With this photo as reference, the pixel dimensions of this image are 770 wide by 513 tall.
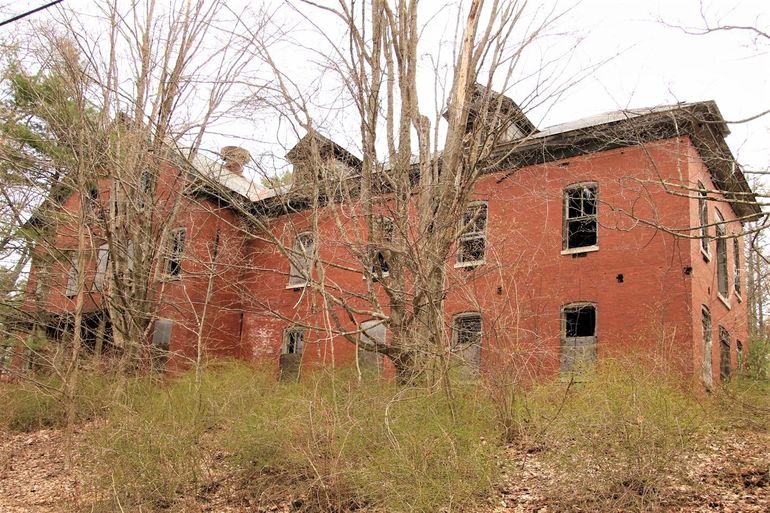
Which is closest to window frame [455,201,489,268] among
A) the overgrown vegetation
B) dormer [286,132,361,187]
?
dormer [286,132,361,187]

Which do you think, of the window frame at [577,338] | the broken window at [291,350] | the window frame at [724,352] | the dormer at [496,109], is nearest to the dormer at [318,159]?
the dormer at [496,109]

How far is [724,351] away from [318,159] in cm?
1289

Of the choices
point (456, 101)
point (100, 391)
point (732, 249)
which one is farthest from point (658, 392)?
point (732, 249)

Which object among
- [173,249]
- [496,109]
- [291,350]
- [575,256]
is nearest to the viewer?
[496,109]

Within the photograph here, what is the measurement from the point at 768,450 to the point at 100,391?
409 inches

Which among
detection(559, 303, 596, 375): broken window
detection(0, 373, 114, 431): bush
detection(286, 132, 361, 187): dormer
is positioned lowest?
detection(0, 373, 114, 431): bush

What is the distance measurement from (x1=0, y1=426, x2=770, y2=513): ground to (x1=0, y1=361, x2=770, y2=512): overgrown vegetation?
11 centimetres

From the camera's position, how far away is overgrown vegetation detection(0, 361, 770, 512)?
23.2 feet

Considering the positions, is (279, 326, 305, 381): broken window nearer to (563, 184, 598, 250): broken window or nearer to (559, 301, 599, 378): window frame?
(559, 301, 599, 378): window frame

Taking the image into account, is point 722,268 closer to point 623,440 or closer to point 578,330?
point 578,330

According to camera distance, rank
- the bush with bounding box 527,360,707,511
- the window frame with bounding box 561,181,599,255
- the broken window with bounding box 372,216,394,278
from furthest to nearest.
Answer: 1. the window frame with bounding box 561,181,599,255
2. the broken window with bounding box 372,216,394,278
3. the bush with bounding box 527,360,707,511

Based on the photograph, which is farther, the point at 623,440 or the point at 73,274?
the point at 73,274

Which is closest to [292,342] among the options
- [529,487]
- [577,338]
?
[577,338]

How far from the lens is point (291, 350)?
2056 centimetres
